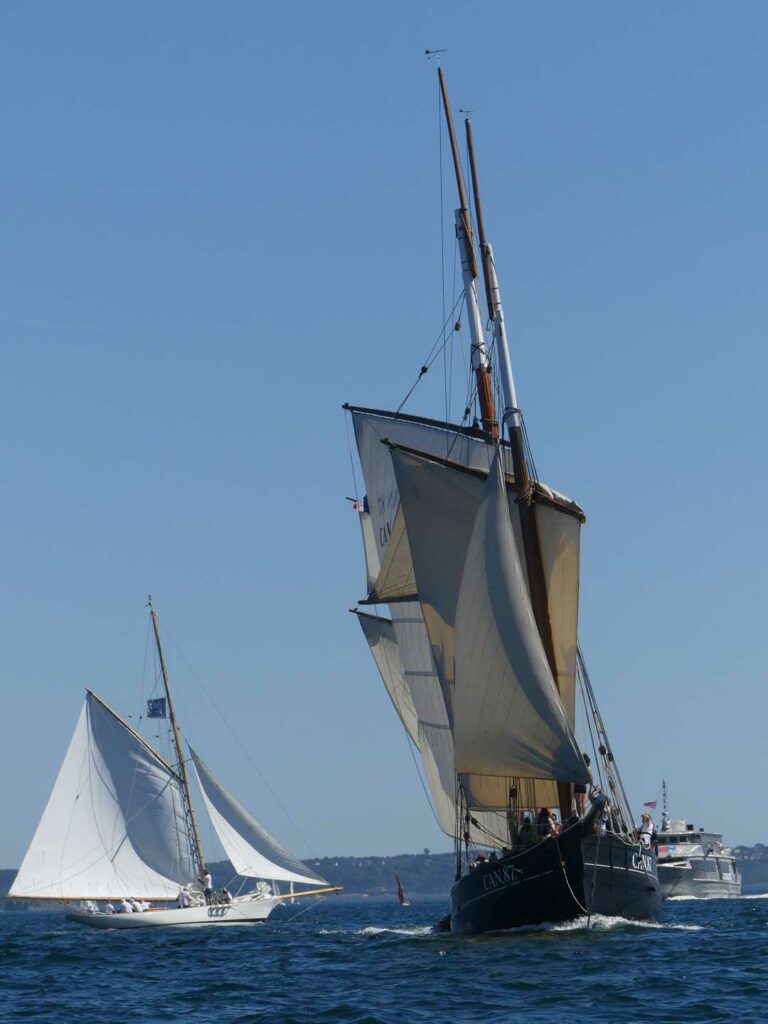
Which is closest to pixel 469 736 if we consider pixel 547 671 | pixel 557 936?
pixel 547 671

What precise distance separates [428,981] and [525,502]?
1956cm

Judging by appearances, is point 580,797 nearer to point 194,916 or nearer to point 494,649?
point 494,649

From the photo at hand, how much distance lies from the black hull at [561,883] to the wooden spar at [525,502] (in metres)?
3.20

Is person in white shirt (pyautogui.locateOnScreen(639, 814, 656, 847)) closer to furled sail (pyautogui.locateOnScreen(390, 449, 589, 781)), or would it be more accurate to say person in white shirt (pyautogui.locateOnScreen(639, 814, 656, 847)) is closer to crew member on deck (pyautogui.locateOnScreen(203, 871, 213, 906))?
furled sail (pyautogui.locateOnScreen(390, 449, 589, 781))

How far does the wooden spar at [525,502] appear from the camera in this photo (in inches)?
1909

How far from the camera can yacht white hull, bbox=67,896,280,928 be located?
244 feet

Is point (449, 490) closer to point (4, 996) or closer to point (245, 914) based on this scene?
point (4, 996)

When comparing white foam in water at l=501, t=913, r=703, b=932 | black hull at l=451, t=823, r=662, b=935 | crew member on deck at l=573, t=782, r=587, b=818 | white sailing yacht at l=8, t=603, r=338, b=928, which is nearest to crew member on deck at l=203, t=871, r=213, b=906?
white sailing yacht at l=8, t=603, r=338, b=928

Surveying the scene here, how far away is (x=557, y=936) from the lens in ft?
135

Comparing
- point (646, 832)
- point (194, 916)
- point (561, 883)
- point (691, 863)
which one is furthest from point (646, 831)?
point (691, 863)

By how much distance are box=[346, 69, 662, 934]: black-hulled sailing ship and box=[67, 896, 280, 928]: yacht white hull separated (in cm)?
1758

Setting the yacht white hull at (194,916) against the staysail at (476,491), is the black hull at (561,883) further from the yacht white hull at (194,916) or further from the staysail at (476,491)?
the yacht white hull at (194,916)

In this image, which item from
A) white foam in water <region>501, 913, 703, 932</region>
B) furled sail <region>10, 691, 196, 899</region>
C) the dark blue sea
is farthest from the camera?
furled sail <region>10, 691, 196, 899</region>

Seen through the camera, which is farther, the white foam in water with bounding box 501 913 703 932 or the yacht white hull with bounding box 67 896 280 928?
the yacht white hull with bounding box 67 896 280 928
